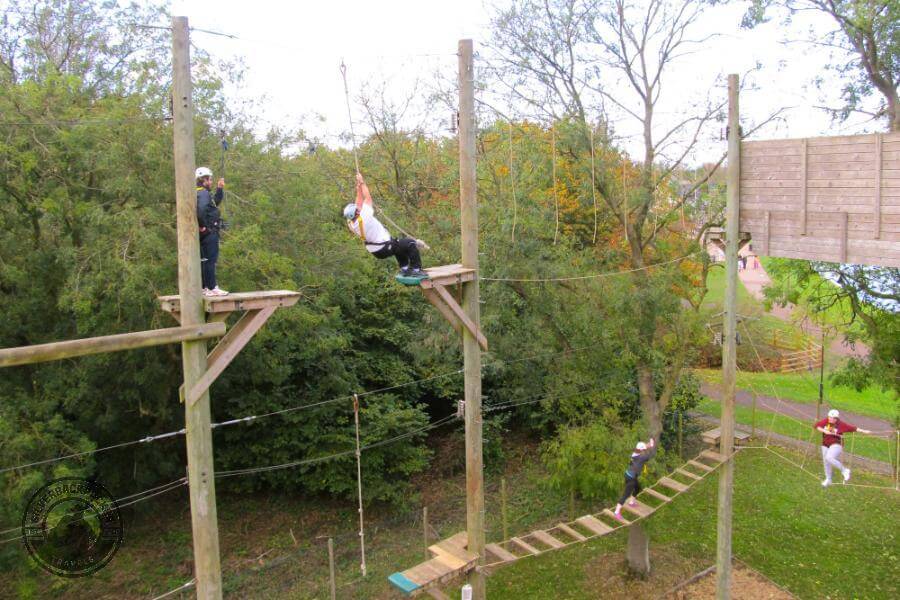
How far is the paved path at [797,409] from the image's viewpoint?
17.9 metres

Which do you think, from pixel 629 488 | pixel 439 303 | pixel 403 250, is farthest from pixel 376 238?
pixel 629 488

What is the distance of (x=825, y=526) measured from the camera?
12.5 m

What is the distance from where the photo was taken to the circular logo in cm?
873

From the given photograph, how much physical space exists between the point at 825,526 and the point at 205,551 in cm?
1168

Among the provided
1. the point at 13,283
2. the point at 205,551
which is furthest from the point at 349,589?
the point at 13,283

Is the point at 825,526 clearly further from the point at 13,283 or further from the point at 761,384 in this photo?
the point at 13,283

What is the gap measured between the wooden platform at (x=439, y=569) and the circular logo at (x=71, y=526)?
365 cm

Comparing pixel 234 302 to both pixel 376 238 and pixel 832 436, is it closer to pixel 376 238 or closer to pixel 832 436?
pixel 376 238

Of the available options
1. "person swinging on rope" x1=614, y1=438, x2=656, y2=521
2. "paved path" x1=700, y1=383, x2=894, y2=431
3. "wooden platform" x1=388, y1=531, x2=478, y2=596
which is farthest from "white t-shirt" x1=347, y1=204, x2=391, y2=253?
"paved path" x1=700, y1=383, x2=894, y2=431

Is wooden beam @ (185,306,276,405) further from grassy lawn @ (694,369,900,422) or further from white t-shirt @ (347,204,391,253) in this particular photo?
grassy lawn @ (694,369,900,422)

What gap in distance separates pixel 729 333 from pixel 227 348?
19.3 feet

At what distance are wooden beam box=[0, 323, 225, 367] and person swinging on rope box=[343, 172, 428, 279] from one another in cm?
157

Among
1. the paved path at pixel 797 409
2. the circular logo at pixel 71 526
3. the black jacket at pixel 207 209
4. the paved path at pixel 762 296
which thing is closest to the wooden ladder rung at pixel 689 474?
the black jacket at pixel 207 209

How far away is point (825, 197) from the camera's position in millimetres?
7477
